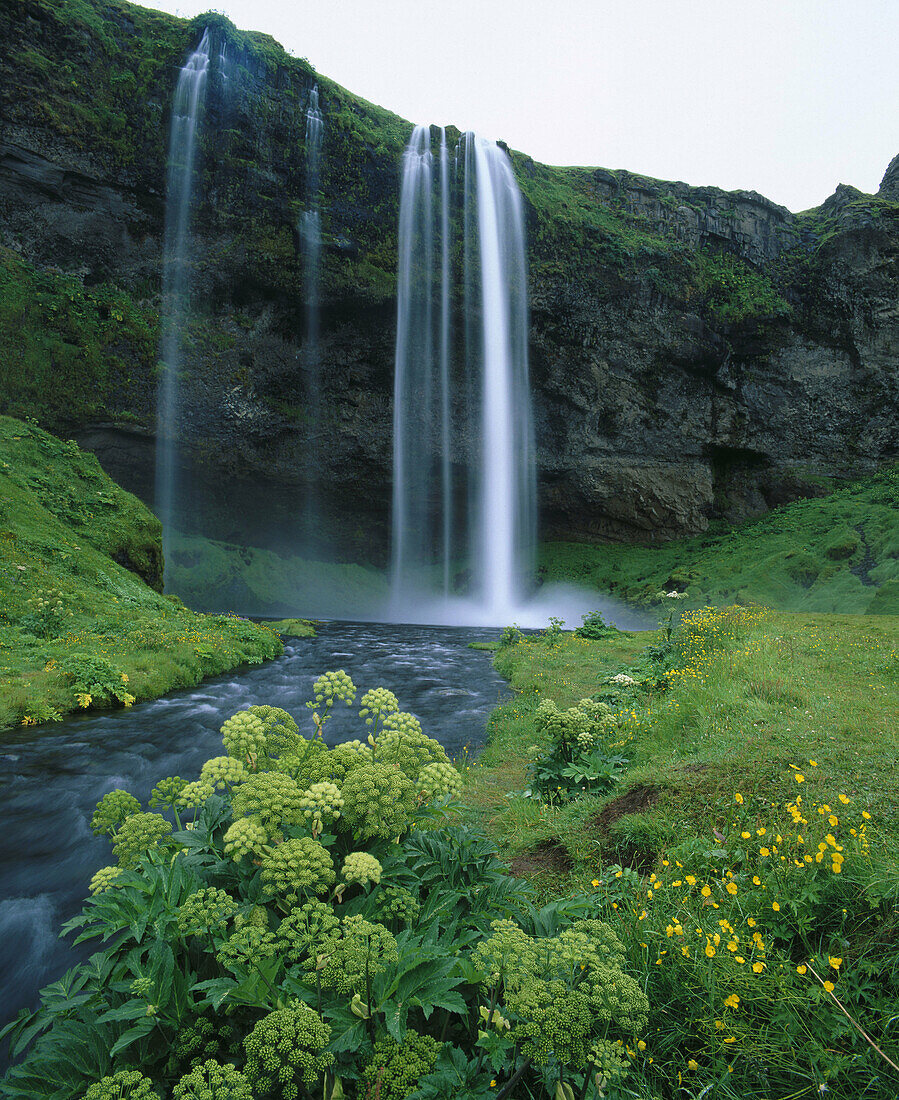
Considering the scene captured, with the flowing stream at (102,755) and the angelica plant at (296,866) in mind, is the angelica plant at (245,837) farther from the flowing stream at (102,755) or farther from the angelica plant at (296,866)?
the flowing stream at (102,755)

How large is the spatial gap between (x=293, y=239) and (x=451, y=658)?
Result: 88.5ft

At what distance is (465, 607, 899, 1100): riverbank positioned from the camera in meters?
2.09

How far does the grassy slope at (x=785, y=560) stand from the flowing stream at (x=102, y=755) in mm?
16675

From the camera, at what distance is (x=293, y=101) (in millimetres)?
29891

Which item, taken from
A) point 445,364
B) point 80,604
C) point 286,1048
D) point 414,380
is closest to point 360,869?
point 286,1048

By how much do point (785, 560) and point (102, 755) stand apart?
3146cm

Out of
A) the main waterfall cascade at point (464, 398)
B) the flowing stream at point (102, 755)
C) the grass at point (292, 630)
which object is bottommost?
the grass at point (292, 630)

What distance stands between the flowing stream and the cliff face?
2302cm

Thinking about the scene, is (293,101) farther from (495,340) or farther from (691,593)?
(691,593)

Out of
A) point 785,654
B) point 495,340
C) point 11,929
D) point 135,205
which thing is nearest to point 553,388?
point 495,340

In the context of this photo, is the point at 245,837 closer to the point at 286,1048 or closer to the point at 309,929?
the point at 309,929

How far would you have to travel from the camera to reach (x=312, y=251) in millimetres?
31609

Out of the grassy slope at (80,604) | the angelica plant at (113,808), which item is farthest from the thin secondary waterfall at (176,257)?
the angelica plant at (113,808)

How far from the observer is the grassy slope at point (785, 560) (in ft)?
79.2
